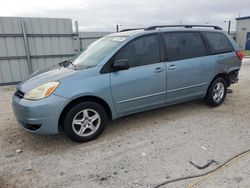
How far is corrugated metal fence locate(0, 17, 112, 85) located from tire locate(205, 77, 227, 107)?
18.6 ft

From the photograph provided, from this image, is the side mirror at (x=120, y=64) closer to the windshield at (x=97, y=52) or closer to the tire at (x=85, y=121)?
the windshield at (x=97, y=52)

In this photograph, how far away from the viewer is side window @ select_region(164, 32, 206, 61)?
154 inches

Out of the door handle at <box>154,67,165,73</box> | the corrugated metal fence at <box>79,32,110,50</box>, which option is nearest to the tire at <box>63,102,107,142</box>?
the door handle at <box>154,67,165,73</box>

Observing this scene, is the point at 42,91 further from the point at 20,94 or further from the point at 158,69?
the point at 158,69

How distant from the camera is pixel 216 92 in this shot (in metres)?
4.66

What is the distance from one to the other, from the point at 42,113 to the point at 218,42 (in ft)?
12.5

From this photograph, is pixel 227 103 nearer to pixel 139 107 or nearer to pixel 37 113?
pixel 139 107

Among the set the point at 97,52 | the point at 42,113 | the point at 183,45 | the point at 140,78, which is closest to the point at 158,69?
the point at 140,78

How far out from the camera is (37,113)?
2939 mm

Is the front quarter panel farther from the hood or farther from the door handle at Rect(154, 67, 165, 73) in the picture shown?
the door handle at Rect(154, 67, 165, 73)

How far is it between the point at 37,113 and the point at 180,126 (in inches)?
95.6

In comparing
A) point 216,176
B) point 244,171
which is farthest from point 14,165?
point 244,171

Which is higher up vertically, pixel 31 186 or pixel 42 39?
pixel 42 39

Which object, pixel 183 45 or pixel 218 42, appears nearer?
pixel 183 45
